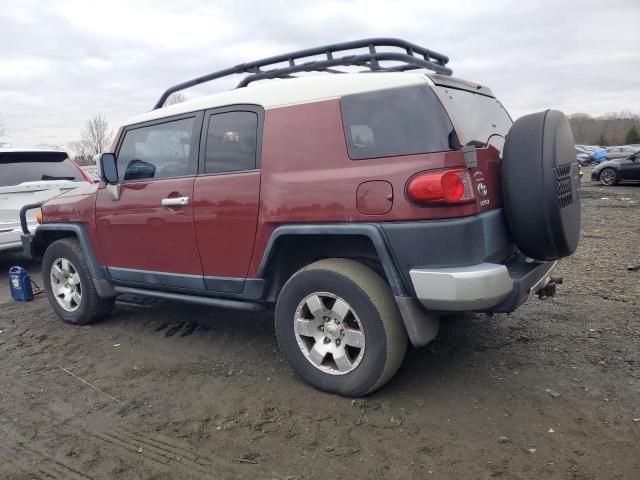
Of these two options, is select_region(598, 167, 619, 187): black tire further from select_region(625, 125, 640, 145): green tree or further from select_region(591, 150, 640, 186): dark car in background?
select_region(625, 125, 640, 145): green tree

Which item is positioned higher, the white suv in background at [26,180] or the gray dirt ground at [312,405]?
the white suv in background at [26,180]

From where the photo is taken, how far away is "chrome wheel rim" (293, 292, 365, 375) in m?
3.06

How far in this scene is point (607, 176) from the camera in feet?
61.5

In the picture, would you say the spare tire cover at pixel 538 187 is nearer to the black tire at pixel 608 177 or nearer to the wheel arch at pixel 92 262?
the wheel arch at pixel 92 262

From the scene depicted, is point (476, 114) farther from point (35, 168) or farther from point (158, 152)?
point (35, 168)

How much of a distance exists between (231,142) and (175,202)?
61 centimetres

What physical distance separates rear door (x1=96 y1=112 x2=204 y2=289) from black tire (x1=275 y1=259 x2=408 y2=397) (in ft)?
3.03

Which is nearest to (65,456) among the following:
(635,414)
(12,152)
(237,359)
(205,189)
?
(237,359)

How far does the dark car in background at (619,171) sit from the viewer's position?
58.5ft

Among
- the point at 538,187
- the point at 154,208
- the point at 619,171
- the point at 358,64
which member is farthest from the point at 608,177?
the point at 154,208

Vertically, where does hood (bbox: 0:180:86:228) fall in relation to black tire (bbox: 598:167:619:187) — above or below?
above

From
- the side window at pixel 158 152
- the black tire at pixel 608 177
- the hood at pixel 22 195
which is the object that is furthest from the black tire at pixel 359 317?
the black tire at pixel 608 177

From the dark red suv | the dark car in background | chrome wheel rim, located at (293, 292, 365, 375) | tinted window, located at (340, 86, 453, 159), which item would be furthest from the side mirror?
the dark car in background

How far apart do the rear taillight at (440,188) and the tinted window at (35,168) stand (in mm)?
6106
